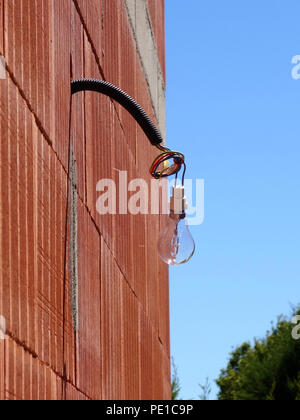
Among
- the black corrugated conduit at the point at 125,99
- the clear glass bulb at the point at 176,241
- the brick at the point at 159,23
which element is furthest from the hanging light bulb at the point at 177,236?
the brick at the point at 159,23

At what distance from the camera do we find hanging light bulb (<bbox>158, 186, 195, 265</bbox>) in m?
3.53

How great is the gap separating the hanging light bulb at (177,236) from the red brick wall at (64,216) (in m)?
0.39

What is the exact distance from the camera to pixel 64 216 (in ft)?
11.9

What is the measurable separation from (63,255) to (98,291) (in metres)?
0.95

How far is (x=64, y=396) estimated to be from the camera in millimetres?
3471

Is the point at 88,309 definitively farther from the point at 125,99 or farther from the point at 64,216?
the point at 125,99

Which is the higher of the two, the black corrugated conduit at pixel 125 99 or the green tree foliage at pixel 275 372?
the green tree foliage at pixel 275 372

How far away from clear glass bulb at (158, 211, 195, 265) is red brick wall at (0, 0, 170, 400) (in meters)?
0.39

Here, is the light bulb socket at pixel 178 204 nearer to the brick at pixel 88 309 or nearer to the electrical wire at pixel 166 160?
the electrical wire at pixel 166 160

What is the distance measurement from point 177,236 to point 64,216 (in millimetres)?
448

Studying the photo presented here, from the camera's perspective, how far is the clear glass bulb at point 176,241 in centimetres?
353

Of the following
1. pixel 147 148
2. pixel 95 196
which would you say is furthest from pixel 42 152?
pixel 147 148

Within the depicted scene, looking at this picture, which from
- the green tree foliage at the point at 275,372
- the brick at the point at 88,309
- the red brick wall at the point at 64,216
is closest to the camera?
the red brick wall at the point at 64,216

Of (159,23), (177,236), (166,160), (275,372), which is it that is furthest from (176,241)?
(275,372)
